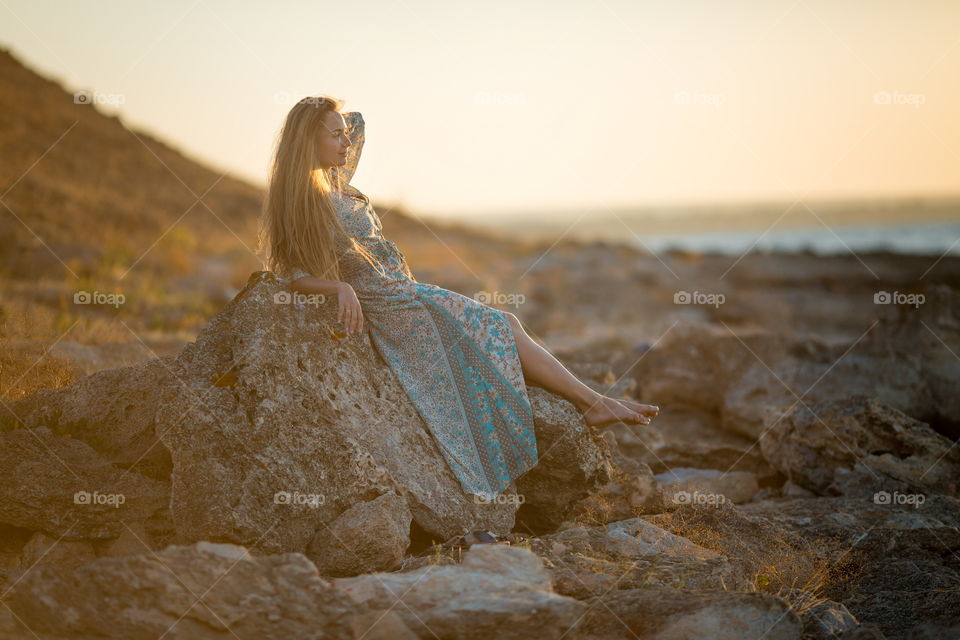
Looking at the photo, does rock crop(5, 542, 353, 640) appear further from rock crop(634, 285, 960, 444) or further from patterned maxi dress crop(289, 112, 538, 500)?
rock crop(634, 285, 960, 444)

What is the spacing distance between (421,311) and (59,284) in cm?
933

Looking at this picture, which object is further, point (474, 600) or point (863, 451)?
point (863, 451)

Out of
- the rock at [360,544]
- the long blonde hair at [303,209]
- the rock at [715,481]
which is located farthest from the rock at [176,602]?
the rock at [715,481]

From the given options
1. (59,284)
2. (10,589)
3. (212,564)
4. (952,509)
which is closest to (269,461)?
(212,564)

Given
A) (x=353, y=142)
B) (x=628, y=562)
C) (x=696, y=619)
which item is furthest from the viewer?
(x=353, y=142)

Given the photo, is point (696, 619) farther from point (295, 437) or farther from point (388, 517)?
point (295, 437)

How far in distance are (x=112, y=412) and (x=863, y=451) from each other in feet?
19.7

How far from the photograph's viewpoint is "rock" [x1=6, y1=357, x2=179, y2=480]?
498 centimetres

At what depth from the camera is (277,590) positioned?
357 cm

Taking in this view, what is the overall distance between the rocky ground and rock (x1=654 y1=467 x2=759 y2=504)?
0.09ft

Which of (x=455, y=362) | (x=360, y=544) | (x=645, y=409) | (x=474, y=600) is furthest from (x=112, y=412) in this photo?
(x=645, y=409)

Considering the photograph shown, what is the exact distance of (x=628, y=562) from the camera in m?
4.58

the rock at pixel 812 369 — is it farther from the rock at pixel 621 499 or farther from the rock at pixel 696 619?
the rock at pixel 696 619

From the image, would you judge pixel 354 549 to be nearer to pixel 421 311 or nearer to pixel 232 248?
pixel 421 311
